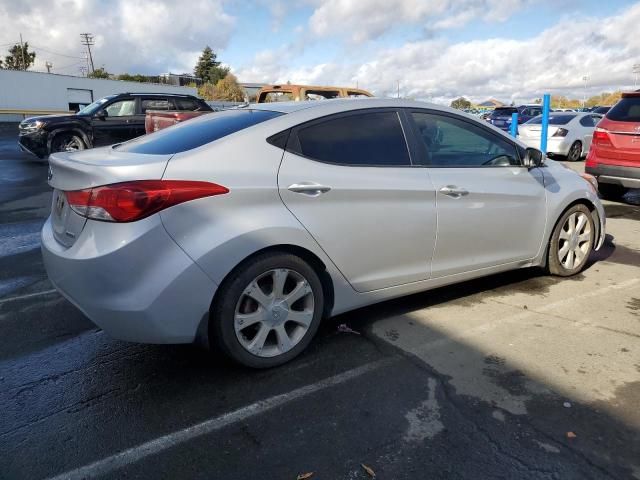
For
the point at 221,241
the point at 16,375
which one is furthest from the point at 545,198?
the point at 16,375

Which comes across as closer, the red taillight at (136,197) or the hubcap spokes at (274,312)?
the red taillight at (136,197)

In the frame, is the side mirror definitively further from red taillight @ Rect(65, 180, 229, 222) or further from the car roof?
red taillight @ Rect(65, 180, 229, 222)

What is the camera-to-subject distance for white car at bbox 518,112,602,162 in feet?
52.3

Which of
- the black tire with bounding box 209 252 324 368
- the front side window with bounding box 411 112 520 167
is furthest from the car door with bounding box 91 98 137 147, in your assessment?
the black tire with bounding box 209 252 324 368

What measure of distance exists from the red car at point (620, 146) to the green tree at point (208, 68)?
3839 inches

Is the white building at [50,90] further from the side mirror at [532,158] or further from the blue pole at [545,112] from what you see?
the side mirror at [532,158]

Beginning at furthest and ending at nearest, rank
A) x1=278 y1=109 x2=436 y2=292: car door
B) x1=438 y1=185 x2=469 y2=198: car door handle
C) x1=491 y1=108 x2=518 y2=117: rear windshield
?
x1=491 y1=108 x2=518 y2=117: rear windshield
x1=438 y1=185 x2=469 y2=198: car door handle
x1=278 y1=109 x2=436 y2=292: car door

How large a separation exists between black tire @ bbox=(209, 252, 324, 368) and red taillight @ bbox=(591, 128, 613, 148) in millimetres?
6905

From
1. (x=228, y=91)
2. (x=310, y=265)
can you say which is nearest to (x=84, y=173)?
(x=310, y=265)

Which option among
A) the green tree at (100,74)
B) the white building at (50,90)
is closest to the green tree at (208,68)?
the green tree at (100,74)

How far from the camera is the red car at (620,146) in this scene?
780 centimetres

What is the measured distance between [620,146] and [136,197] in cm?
771

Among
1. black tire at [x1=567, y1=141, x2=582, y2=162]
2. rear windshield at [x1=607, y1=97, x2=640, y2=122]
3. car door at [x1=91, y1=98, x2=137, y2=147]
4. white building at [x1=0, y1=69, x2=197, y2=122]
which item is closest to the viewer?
rear windshield at [x1=607, y1=97, x2=640, y2=122]

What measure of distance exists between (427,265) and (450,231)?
0.30 meters
